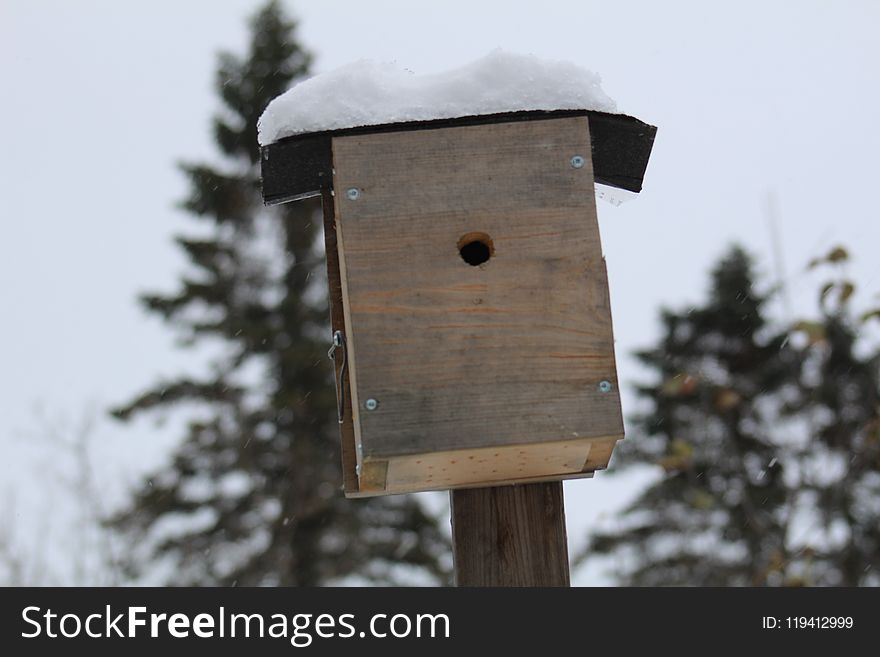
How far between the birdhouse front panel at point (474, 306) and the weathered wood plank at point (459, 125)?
3 cm

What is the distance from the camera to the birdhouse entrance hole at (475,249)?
2092 mm

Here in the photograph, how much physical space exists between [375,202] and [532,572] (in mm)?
846

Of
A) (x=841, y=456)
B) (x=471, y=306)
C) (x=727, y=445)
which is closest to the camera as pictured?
(x=471, y=306)

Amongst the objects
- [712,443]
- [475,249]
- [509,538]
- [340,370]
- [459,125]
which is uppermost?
[712,443]

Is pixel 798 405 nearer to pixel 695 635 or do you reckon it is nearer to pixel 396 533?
pixel 396 533

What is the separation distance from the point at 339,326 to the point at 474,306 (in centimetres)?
37

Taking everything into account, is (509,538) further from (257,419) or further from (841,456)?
(257,419)

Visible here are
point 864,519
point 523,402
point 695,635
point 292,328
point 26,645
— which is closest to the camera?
point 523,402

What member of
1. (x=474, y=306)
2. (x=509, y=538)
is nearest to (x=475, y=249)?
(x=474, y=306)

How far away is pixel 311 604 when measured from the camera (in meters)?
2.21

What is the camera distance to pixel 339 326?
2242 mm

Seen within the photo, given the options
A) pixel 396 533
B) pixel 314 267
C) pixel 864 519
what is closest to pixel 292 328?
pixel 314 267

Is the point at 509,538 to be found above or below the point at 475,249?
below

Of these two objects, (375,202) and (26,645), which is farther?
(26,645)
